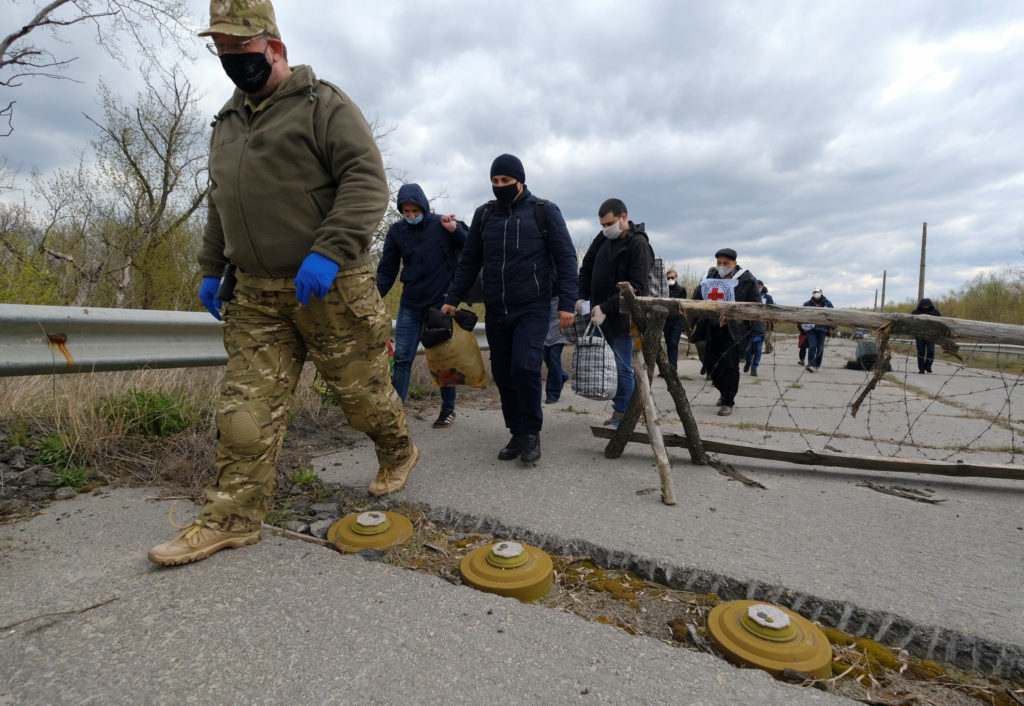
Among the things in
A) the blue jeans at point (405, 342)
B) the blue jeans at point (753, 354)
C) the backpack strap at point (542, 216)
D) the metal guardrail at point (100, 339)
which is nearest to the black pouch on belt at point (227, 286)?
the metal guardrail at point (100, 339)

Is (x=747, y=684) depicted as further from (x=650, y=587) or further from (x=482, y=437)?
(x=482, y=437)

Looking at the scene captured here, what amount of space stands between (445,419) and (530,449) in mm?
1363

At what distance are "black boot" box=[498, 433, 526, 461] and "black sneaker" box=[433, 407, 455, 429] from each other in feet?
3.47

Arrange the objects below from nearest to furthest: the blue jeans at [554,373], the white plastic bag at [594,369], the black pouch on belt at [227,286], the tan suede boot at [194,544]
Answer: the tan suede boot at [194,544] < the black pouch on belt at [227,286] < the white plastic bag at [594,369] < the blue jeans at [554,373]

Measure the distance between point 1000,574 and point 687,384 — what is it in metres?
6.30

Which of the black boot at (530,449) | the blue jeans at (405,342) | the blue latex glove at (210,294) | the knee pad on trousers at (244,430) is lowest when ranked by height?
the black boot at (530,449)

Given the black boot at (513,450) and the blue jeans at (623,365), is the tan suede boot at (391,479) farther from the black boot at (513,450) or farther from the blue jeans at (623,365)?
the blue jeans at (623,365)

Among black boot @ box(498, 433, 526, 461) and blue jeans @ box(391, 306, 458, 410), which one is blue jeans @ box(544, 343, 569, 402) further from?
black boot @ box(498, 433, 526, 461)

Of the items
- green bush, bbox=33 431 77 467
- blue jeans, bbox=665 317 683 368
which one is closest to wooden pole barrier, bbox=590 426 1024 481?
green bush, bbox=33 431 77 467

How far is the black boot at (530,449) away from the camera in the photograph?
133 inches

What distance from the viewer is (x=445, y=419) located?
460cm

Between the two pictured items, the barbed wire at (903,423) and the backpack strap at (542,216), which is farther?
the barbed wire at (903,423)

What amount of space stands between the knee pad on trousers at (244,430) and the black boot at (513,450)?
1.68m

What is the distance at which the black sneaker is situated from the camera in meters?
4.52
